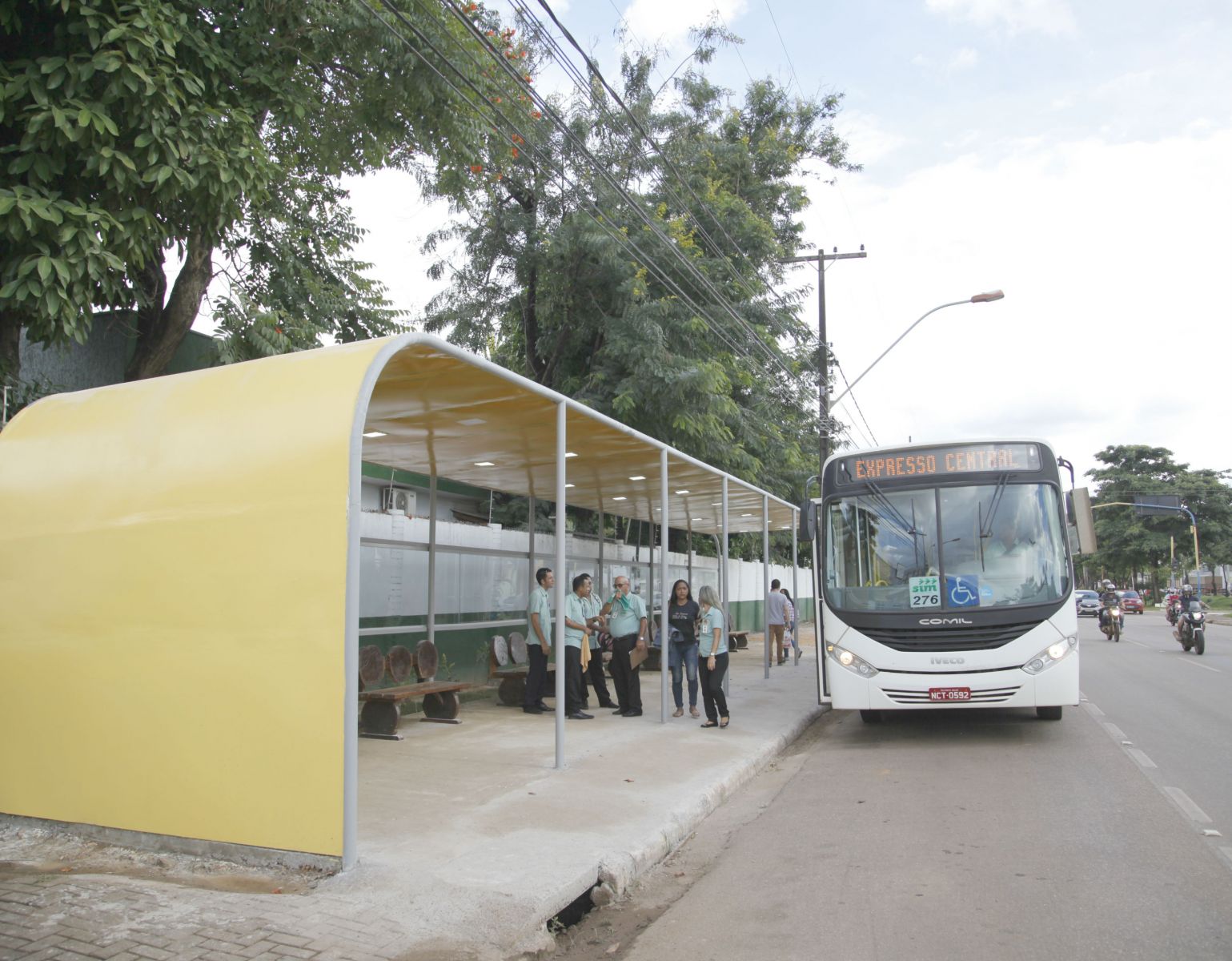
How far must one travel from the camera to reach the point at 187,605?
5.74m

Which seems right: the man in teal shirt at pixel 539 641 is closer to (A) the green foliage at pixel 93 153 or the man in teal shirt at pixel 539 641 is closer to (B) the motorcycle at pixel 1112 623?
(A) the green foliage at pixel 93 153

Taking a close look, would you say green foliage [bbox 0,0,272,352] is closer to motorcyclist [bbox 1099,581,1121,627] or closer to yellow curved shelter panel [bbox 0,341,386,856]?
yellow curved shelter panel [bbox 0,341,386,856]

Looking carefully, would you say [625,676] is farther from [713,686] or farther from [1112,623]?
[1112,623]

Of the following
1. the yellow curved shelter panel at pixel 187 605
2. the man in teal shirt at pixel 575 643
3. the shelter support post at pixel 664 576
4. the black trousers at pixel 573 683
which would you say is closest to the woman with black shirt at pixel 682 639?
the shelter support post at pixel 664 576

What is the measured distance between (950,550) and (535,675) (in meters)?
5.09

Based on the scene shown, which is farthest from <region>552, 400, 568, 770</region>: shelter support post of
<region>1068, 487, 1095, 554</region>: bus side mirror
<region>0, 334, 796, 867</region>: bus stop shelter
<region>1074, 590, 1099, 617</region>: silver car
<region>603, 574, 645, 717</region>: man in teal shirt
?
<region>1074, 590, 1099, 617</region>: silver car

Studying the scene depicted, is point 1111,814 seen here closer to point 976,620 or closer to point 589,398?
point 976,620

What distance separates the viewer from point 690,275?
1866 centimetres

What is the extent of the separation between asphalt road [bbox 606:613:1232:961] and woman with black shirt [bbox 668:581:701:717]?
188cm

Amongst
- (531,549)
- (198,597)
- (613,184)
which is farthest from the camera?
(531,549)

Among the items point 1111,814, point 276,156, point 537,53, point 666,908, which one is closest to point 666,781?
point 666,908

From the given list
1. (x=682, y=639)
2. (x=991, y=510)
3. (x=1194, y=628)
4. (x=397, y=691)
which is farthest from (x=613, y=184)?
(x=1194, y=628)

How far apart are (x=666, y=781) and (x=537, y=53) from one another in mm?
15390

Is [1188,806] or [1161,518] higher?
[1161,518]
